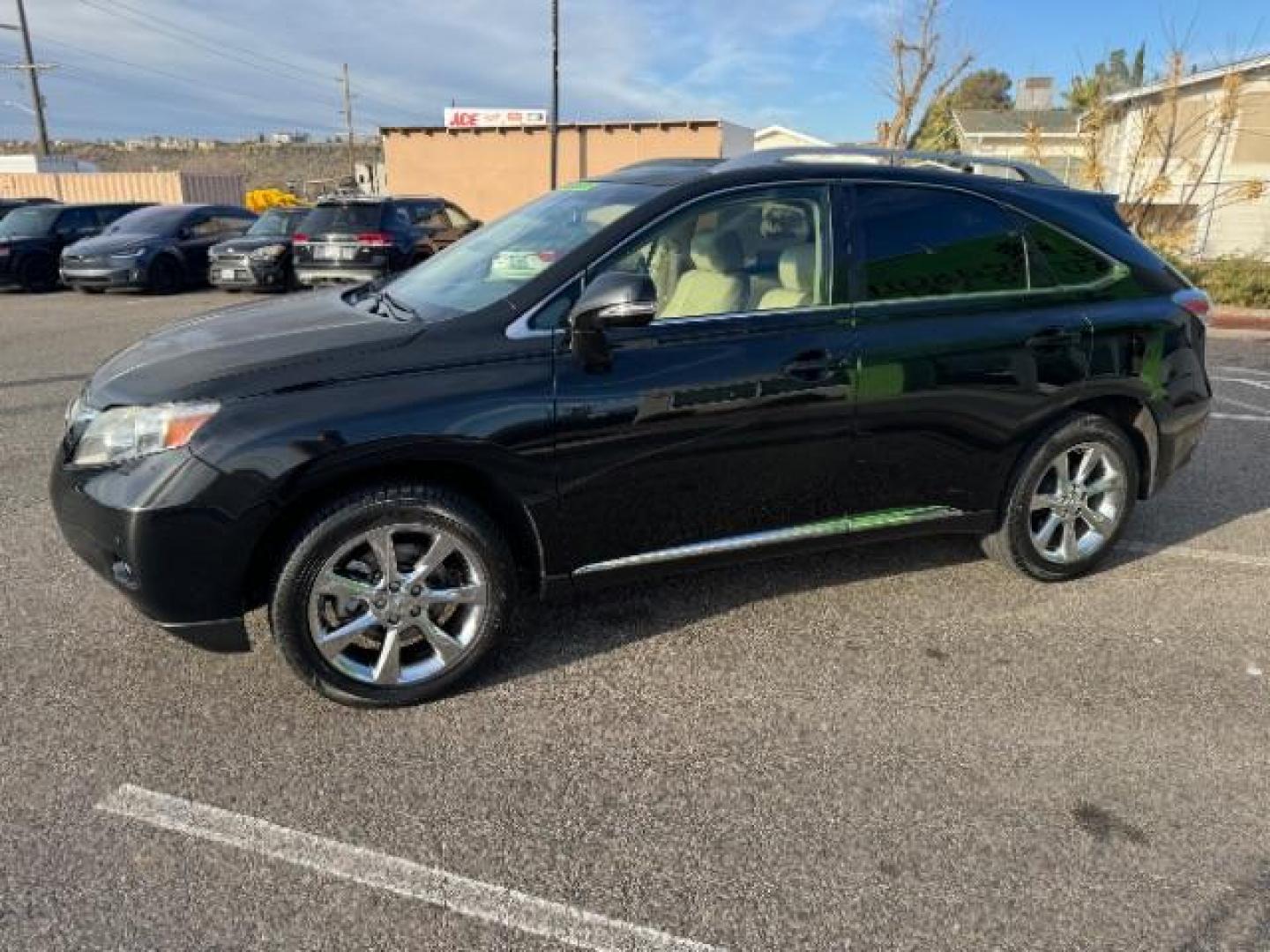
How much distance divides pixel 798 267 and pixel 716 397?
0.67 m

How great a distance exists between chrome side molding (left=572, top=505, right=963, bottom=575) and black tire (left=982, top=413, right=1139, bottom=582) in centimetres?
30

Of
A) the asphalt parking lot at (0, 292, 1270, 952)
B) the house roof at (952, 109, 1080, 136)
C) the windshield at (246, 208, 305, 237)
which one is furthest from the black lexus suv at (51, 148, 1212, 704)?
the house roof at (952, 109, 1080, 136)

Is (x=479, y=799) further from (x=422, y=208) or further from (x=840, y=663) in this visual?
(x=422, y=208)

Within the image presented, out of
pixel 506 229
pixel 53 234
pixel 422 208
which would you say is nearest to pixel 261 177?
pixel 53 234

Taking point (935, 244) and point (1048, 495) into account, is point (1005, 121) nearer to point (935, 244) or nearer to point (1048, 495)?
point (1048, 495)

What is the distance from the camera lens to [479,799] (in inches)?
100

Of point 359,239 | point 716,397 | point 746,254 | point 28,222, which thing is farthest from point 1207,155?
point 28,222

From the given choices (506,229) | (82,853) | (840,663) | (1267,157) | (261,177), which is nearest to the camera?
(82,853)

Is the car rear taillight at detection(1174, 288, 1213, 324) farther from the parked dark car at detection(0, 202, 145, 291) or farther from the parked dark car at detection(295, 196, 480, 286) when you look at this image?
the parked dark car at detection(0, 202, 145, 291)

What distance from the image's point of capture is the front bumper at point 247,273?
47.4ft

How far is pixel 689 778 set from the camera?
8.70ft

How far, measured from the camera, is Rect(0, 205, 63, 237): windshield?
16.1m

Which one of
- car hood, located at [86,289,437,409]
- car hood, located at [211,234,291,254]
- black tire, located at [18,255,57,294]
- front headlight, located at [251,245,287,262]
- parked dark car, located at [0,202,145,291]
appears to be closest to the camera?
car hood, located at [86,289,437,409]

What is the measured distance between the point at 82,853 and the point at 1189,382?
460cm
